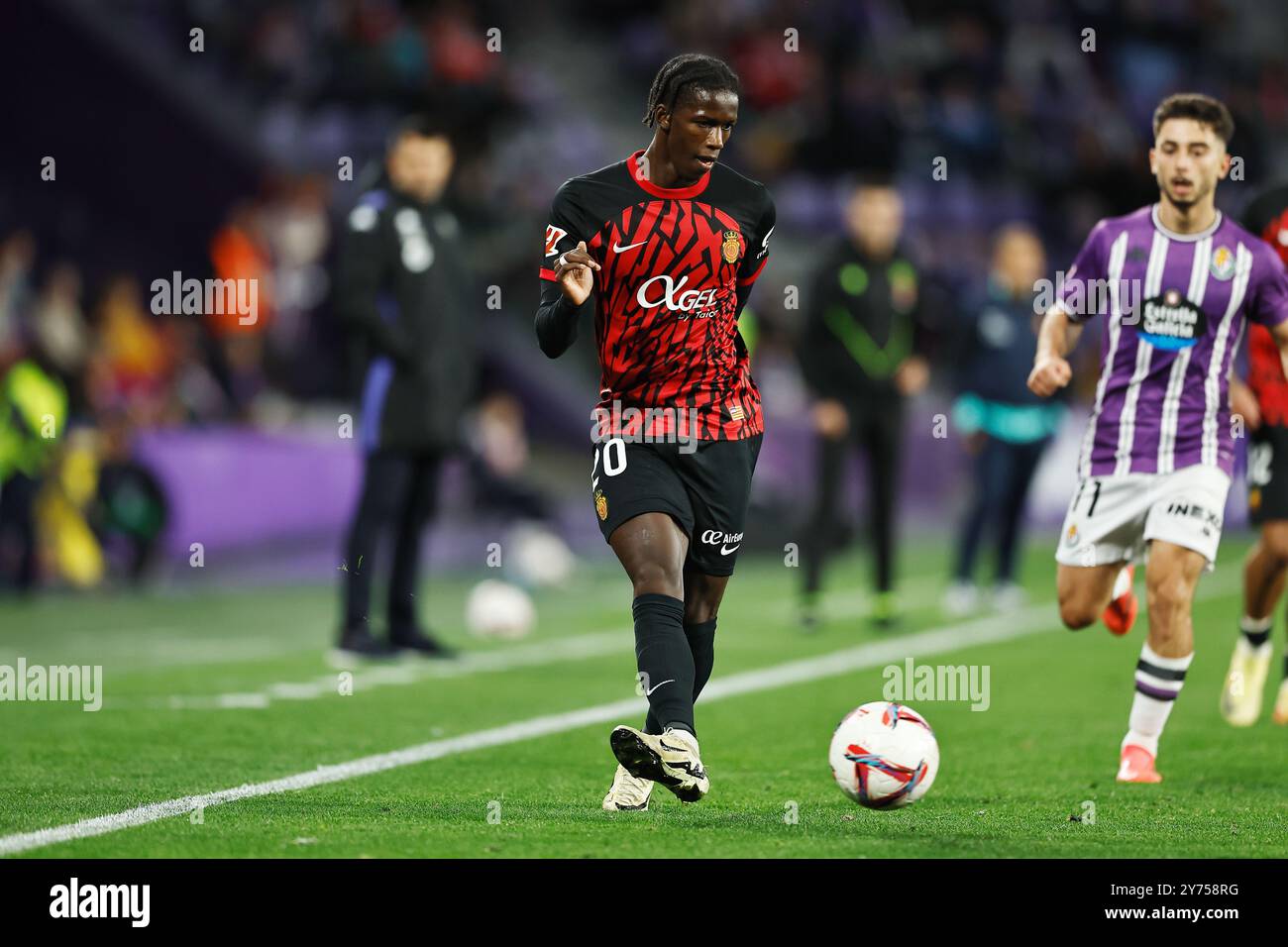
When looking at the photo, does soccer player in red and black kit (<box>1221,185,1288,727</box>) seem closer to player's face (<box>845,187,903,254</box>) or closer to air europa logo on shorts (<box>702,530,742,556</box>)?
air europa logo on shorts (<box>702,530,742,556</box>)

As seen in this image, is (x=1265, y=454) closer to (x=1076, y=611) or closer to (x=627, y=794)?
(x=1076, y=611)

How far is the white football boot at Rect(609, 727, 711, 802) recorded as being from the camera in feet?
18.4

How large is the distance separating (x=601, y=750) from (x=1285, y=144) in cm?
2082

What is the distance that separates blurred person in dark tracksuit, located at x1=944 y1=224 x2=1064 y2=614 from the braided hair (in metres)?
8.25

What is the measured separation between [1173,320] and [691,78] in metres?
2.18

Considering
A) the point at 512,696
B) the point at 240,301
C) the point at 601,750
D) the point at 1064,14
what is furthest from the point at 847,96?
the point at 601,750

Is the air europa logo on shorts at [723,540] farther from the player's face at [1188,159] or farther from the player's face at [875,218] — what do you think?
the player's face at [875,218]

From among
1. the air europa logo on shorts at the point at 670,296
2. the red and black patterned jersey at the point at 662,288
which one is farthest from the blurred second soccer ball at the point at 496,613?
the air europa logo on shorts at the point at 670,296

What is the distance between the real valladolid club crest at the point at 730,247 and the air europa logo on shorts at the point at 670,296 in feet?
0.43

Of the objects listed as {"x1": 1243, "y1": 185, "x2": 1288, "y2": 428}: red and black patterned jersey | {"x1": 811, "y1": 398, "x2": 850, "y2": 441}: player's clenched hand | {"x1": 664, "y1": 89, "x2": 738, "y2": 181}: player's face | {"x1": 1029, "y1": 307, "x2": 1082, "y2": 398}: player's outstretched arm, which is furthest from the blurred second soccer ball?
{"x1": 664, "y1": 89, "x2": 738, "y2": 181}: player's face

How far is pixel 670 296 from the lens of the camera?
242 inches

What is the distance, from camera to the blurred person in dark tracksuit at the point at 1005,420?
550 inches

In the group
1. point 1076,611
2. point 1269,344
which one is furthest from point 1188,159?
point 1076,611

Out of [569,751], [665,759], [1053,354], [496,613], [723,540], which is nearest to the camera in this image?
[665,759]
